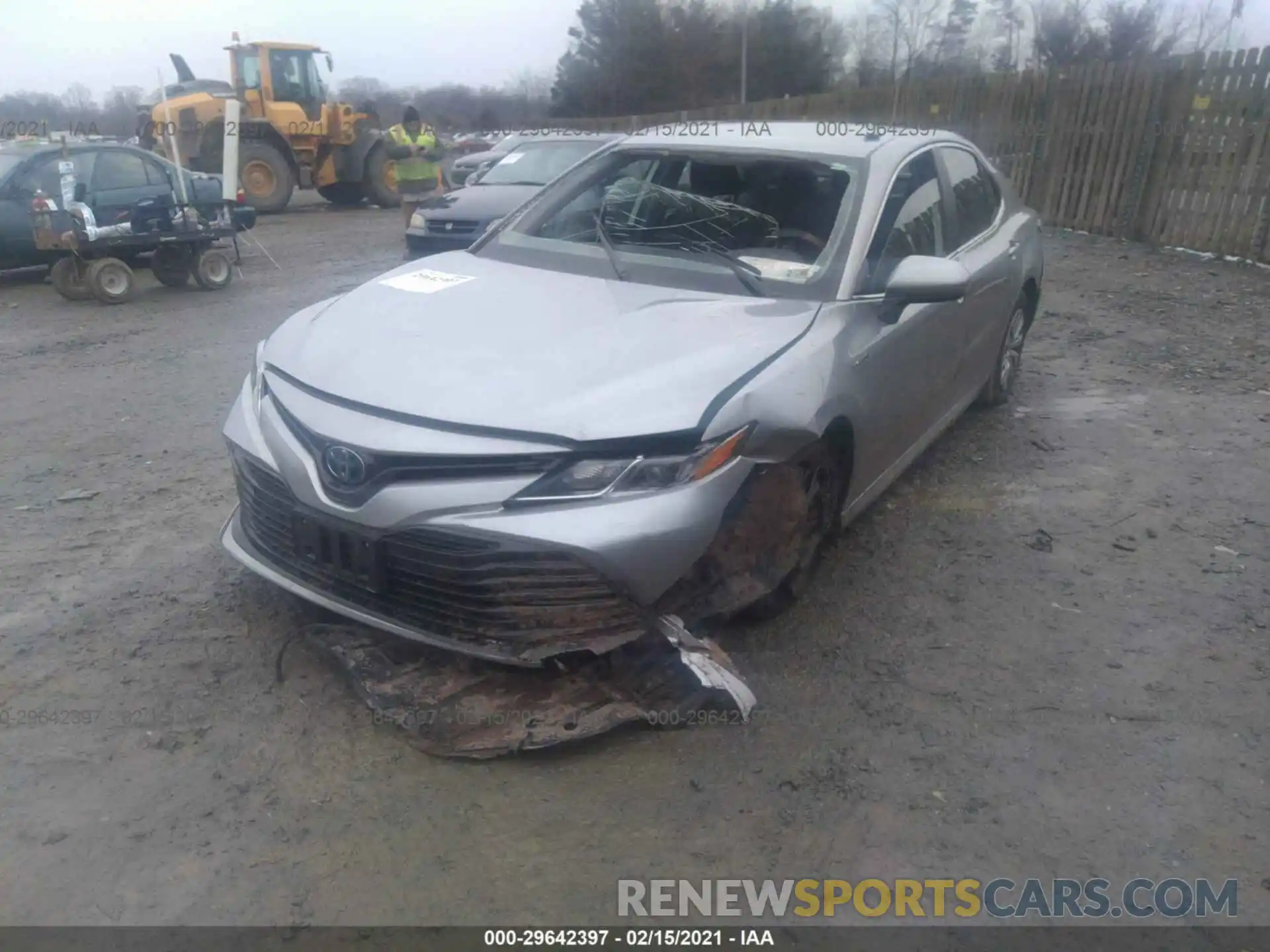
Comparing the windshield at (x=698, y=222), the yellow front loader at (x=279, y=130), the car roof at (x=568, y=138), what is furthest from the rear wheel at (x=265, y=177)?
the windshield at (x=698, y=222)

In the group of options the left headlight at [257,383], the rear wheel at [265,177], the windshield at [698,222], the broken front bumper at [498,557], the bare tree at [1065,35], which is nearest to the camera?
the broken front bumper at [498,557]

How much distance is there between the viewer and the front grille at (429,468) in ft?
8.20

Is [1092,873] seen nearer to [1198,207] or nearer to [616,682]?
[616,682]

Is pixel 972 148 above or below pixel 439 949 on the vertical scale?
above

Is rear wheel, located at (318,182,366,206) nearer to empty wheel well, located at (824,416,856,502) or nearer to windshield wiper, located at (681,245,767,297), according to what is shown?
windshield wiper, located at (681,245,767,297)

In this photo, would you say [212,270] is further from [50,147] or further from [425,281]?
[425,281]

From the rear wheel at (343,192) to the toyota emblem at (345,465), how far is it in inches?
685

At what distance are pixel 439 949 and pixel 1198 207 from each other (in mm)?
11296

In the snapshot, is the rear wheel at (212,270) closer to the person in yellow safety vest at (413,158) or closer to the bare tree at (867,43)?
the person in yellow safety vest at (413,158)

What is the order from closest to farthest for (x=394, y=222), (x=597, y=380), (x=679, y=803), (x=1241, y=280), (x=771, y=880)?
(x=771, y=880)
(x=679, y=803)
(x=597, y=380)
(x=1241, y=280)
(x=394, y=222)

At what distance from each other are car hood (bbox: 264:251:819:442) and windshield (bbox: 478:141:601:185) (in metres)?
7.11

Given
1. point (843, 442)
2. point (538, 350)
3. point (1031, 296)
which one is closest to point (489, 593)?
point (538, 350)

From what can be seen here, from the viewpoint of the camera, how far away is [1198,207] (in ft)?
34.2

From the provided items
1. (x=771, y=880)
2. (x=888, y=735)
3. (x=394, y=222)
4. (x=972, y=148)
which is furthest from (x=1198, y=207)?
(x=394, y=222)
